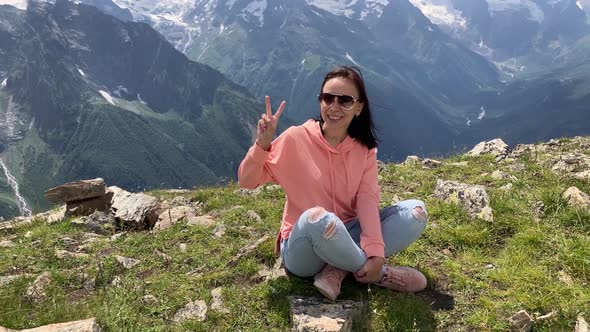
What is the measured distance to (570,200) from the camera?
8.30m

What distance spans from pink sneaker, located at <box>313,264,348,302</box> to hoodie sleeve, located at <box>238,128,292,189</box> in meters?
1.48

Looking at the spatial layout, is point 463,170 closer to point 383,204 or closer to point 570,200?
point 383,204

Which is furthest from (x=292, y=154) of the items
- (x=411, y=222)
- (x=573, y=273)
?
(x=573, y=273)

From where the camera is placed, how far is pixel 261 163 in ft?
19.3

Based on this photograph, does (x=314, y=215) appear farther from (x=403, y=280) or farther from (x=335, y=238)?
(x=403, y=280)

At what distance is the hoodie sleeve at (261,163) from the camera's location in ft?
19.2

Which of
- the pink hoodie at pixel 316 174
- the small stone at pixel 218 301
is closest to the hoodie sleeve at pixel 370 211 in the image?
the pink hoodie at pixel 316 174

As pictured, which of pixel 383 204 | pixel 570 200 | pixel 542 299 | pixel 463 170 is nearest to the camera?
pixel 542 299

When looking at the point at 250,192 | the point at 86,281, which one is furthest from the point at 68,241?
the point at 250,192

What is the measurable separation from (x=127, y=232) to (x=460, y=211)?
25.7ft

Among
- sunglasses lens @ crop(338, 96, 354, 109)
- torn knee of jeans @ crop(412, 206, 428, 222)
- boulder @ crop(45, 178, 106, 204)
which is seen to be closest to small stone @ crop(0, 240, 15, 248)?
boulder @ crop(45, 178, 106, 204)

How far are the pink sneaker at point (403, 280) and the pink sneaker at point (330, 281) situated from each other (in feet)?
1.94

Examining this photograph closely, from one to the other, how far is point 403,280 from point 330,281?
1073 millimetres

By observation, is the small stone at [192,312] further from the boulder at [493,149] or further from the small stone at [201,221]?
the boulder at [493,149]
